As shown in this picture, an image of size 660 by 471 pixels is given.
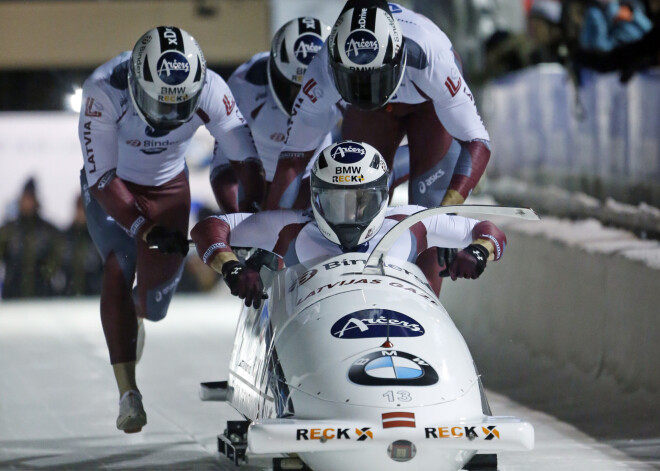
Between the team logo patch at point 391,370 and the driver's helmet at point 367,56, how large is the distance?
1471 mm

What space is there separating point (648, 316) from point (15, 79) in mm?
7545

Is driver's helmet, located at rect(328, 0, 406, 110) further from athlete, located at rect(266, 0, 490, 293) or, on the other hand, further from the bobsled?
the bobsled

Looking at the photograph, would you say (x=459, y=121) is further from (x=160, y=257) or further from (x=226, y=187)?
(x=160, y=257)

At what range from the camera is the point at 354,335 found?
10.1ft

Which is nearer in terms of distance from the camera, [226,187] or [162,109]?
[162,109]

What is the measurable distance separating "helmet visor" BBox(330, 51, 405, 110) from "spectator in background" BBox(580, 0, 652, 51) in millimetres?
2176

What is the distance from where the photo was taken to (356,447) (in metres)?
2.83

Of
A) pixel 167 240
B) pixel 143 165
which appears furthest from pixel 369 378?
pixel 143 165

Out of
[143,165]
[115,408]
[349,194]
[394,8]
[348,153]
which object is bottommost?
[115,408]

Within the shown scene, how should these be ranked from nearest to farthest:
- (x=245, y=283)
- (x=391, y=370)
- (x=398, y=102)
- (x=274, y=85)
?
(x=391, y=370), (x=245, y=283), (x=398, y=102), (x=274, y=85)

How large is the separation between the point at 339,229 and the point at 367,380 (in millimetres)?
693

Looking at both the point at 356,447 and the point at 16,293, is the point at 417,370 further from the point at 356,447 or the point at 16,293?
the point at 16,293

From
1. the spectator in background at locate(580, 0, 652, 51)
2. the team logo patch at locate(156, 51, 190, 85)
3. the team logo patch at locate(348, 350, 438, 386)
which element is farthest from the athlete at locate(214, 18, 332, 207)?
the team logo patch at locate(348, 350, 438, 386)

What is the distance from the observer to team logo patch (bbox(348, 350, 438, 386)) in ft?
9.64
